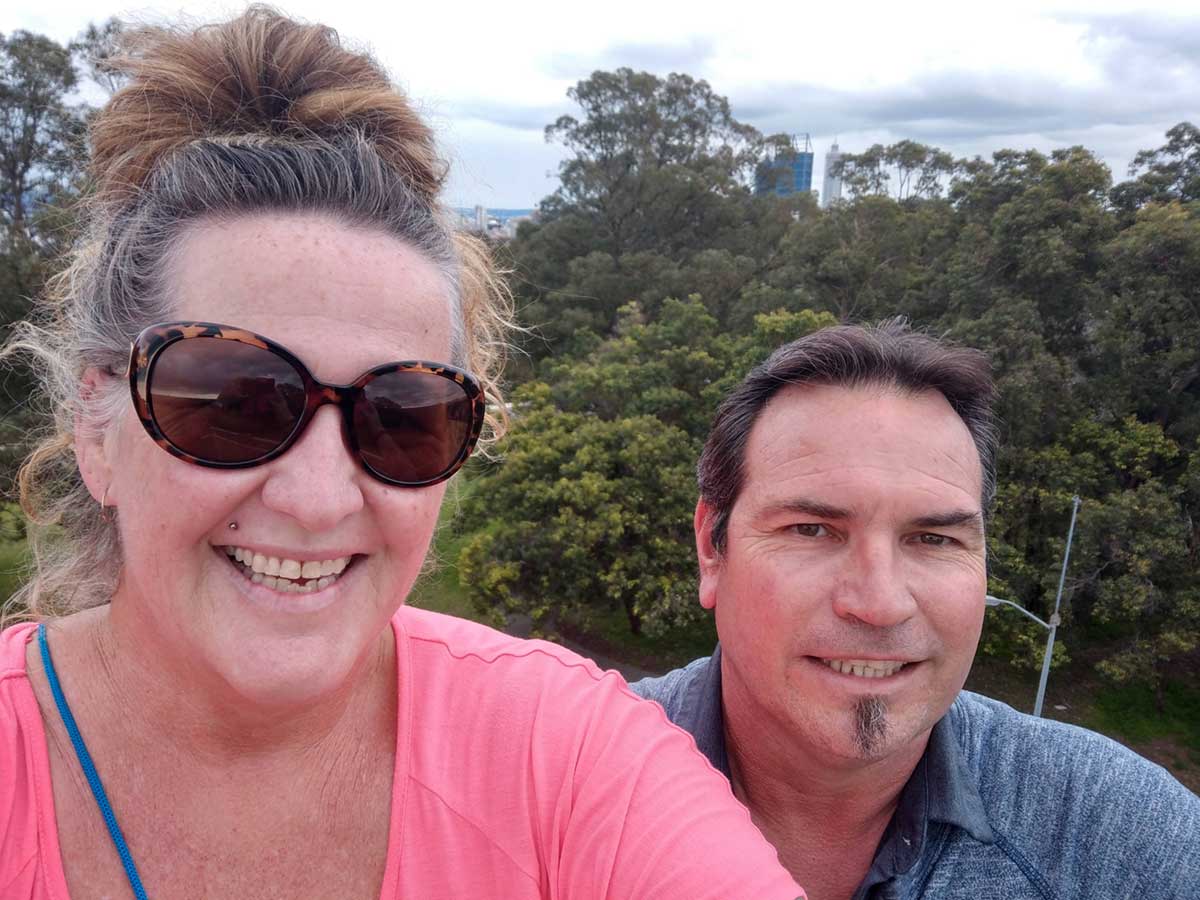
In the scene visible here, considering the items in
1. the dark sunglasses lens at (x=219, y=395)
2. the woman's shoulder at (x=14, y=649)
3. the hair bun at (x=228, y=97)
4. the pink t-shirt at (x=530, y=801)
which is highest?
the hair bun at (x=228, y=97)

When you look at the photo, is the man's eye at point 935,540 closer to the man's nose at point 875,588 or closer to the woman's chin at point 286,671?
the man's nose at point 875,588

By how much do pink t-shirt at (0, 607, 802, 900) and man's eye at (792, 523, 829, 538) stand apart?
575 mm

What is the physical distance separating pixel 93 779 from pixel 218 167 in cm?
107

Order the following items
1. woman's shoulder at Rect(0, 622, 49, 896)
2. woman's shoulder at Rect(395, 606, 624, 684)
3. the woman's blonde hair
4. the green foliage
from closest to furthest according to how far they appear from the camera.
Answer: woman's shoulder at Rect(0, 622, 49, 896) < the woman's blonde hair < woman's shoulder at Rect(395, 606, 624, 684) < the green foliage

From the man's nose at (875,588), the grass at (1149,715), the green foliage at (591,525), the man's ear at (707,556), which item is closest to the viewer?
the man's nose at (875,588)

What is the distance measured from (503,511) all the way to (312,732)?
11264 millimetres

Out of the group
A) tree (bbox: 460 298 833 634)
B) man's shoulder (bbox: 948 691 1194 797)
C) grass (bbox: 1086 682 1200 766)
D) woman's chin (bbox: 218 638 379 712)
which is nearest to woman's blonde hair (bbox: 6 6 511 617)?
woman's chin (bbox: 218 638 379 712)

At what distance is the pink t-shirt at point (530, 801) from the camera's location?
1277 mm

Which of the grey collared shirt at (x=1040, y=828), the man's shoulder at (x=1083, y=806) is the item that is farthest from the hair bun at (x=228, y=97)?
the man's shoulder at (x=1083, y=806)

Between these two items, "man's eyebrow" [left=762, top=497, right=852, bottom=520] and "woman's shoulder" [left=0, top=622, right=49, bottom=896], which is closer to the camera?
"woman's shoulder" [left=0, top=622, right=49, bottom=896]

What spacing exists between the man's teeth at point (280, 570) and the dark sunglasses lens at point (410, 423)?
191 millimetres

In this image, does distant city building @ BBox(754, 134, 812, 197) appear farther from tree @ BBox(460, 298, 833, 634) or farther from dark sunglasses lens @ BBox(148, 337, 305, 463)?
dark sunglasses lens @ BBox(148, 337, 305, 463)

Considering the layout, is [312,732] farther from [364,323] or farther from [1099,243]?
[1099,243]

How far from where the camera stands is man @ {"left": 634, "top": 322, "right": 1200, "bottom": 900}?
173cm
